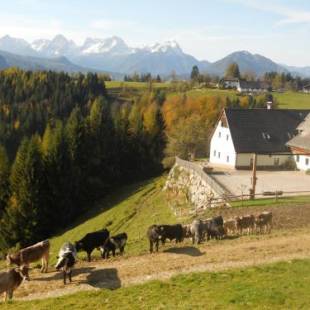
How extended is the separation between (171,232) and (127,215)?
28.3 m

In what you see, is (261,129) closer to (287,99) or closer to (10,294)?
(10,294)

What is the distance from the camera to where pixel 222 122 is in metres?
64.8

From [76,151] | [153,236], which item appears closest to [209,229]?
[153,236]

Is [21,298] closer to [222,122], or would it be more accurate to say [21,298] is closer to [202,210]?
[202,210]

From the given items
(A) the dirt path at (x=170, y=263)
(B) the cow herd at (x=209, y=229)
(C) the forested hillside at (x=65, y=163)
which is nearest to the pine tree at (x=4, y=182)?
(C) the forested hillside at (x=65, y=163)

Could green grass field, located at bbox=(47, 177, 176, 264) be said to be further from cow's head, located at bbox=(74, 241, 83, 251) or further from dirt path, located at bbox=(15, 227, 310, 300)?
cow's head, located at bbox=(74, 241, 83, 251)

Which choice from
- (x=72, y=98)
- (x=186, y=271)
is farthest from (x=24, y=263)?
(x=72, y=98)

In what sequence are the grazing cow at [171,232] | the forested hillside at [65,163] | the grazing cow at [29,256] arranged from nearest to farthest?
the grazing cow at [29,256]
the grazing cow at [171,232]
the forested hillside at [65,163]

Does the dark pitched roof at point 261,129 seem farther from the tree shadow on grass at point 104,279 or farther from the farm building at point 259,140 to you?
the tree shadow on grass at point 104,279

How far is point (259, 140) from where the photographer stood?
61750mm

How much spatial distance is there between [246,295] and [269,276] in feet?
9.64

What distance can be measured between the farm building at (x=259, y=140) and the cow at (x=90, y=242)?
37.5 m

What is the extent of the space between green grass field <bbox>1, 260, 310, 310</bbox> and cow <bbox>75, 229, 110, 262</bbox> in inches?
199

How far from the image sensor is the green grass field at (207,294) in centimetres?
1720
